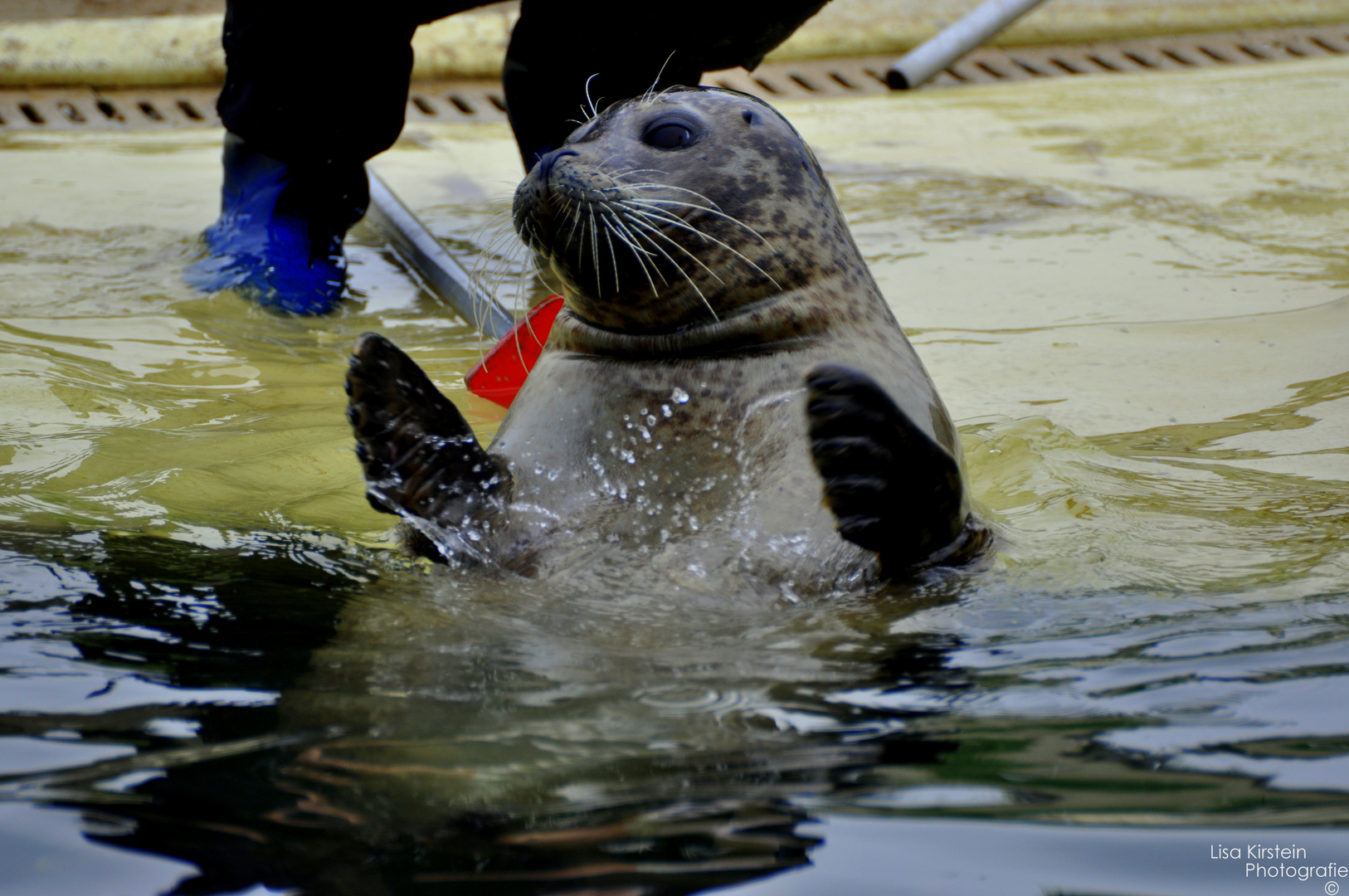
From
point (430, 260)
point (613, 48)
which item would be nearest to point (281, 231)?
point (430, 260)

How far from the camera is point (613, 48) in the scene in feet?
14.1

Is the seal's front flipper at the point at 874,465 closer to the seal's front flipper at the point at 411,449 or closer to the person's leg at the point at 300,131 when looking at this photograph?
the seal's front flipper at the point at 411,449

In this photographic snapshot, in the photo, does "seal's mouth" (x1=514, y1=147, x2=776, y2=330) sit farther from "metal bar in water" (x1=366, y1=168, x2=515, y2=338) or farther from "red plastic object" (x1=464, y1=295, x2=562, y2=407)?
"metal bar in water" (x1=366, y1=168, x2=515, y2=338)

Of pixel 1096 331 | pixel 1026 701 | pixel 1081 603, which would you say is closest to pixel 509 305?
pixel 1096 331

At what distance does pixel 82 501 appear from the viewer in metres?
2.41

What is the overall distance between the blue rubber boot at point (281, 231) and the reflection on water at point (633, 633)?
0.14 m

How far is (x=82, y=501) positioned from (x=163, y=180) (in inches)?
137

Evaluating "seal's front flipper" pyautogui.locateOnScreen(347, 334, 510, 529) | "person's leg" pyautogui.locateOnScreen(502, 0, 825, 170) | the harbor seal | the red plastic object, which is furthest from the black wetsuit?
"seal's front flipper" pyautogui.locateOnScreen(347, 334, 510, 529)

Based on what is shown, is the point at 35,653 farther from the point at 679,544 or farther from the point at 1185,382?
the point at 1185,382

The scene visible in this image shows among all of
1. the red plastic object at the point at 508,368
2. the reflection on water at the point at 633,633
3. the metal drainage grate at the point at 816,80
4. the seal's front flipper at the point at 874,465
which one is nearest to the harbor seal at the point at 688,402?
the seal's front flipper at the point at 874,465

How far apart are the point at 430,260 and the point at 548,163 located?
7.02ft

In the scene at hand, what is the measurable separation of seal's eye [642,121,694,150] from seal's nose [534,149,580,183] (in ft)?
0.54

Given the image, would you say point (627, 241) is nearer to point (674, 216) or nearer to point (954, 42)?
point (674, 216)

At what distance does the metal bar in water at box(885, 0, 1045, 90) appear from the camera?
7301mm
